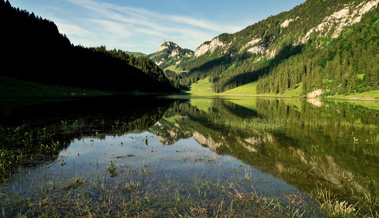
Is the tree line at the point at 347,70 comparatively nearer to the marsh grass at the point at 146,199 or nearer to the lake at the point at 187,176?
the lake at the point at 187,176

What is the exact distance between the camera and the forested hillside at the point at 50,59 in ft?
347

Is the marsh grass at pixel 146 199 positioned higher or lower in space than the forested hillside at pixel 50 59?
lower

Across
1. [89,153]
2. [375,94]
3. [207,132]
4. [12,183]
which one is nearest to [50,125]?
[89,153]

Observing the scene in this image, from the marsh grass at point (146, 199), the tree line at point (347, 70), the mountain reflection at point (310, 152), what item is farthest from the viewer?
the tree line at point (347, 70)

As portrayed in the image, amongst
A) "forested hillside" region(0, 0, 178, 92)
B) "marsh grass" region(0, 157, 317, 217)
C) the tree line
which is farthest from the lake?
"forested hillside" region(0, 0, 178, 92)

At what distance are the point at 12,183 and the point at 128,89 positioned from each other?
533 ft

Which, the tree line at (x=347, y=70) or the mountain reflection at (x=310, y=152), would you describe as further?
the tree line at (x=347, y=70)

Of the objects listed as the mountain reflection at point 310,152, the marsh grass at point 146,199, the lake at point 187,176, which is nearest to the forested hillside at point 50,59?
the lake at point 187,176

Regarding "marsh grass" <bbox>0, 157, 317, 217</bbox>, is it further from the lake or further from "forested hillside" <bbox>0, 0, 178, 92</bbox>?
"forested hillside" <bbox>0, 0, 178, 92</bbox>

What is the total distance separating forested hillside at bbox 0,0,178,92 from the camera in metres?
106

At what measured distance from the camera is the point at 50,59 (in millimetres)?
120938

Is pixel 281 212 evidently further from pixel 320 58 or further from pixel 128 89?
pixel 320 58

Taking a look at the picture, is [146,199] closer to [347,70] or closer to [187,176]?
[187,176]

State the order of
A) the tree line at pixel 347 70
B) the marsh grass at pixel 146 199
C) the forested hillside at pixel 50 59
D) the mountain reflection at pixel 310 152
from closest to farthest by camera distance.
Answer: the marsh grass at pixel 146 199 → the mountain reflection at pixel 310 152 → the forested hillside at pixel 50 59 → the tree line at pixel 347 70
